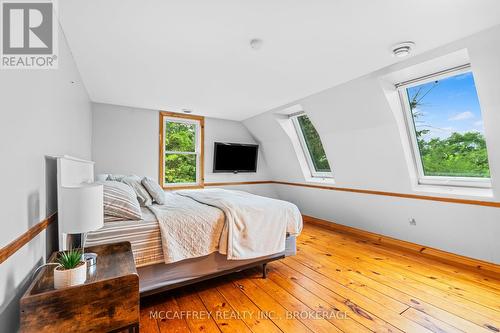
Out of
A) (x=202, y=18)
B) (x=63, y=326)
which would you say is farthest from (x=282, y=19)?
(x=63, y=326)

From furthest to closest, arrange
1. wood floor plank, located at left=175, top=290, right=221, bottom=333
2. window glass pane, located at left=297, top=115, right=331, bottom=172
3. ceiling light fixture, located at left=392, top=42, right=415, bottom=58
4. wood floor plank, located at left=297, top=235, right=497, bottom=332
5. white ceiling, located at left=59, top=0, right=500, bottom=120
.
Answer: window glass pane, located at left=297, top=115, right=331, bottom=172
ceiling light fixture, located at left=392, top=42, right=415, bottom=58
wood floor plank, located at left=297, top=235, right=497, bottom=332
wood floor plank, located at left=175, top=290, right=221, bottom=333
white ceiling, located at left=59, top=0, right=500, bottom=120

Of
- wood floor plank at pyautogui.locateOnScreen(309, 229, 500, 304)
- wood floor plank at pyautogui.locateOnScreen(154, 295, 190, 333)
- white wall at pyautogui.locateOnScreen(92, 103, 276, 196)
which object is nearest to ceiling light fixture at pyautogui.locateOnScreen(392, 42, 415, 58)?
wood floor plank at pyautogui.locateOnScreen(309, 229, 500, 304)

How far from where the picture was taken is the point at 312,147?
4.63m

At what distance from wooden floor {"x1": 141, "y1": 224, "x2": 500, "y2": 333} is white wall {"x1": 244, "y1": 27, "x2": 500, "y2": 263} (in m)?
0.42

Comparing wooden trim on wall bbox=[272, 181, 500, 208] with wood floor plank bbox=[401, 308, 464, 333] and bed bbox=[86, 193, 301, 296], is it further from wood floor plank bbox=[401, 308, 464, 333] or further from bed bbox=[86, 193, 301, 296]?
bed bbox=[86, 193, 301, 296]

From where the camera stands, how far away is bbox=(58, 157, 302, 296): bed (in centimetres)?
191

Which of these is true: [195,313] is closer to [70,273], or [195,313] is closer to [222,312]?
[222,312]

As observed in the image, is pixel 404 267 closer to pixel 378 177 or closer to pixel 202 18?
pixel 378 177

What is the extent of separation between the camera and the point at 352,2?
5.19ft

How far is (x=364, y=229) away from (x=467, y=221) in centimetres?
144

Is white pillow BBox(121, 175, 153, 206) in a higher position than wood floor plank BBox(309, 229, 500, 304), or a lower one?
higher

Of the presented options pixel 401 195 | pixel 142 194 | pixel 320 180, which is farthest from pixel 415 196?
pixel 142 194

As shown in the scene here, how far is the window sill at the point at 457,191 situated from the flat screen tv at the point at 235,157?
10.4ft
